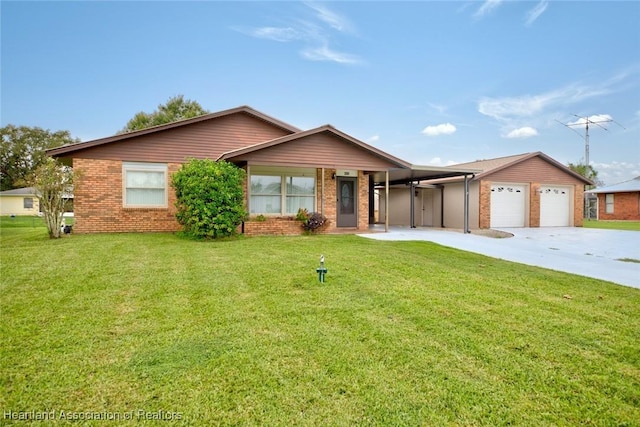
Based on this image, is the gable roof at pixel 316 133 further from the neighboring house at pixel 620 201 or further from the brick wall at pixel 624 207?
the brick wall at pixel 624 207

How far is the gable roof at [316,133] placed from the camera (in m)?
11.8

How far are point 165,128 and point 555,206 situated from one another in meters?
20.7

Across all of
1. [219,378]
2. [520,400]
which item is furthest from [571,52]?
[219,378]

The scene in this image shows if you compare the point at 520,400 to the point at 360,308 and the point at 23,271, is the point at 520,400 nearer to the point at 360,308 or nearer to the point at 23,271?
the point at 360,308

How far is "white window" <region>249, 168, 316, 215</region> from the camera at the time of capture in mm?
13203

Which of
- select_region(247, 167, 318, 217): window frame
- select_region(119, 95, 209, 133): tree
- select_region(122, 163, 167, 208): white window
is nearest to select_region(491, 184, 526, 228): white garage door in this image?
select_region(247, 167, 318, 217): window frame

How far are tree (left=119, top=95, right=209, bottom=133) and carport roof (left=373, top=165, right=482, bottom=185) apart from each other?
23234 mm

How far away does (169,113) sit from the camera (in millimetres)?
34469

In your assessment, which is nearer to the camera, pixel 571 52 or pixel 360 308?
pixel 360 308

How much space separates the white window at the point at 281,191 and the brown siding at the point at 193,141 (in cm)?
198

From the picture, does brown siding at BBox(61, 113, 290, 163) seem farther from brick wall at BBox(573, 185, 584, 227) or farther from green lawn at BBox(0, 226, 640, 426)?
brick wall at BBox(573, 185, 584, 227)

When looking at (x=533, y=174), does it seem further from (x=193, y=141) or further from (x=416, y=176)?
(x=193, y=141)

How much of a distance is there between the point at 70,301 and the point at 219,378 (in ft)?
9.65

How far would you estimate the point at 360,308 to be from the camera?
428 cm
